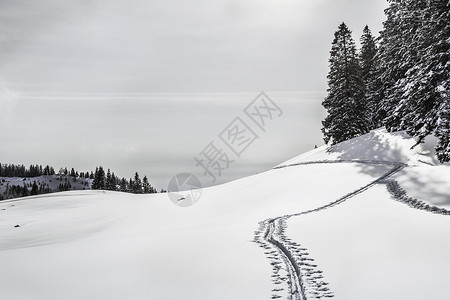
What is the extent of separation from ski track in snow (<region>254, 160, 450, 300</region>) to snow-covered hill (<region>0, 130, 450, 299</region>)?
1.2 inches

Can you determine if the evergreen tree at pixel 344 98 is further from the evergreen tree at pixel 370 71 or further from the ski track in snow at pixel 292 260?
the ski track in snow at pixel 292 260

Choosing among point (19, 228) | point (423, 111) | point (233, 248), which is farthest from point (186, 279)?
point (19, 228)

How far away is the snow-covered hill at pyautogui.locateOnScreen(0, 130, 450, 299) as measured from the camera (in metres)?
7.25

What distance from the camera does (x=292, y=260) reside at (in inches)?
360

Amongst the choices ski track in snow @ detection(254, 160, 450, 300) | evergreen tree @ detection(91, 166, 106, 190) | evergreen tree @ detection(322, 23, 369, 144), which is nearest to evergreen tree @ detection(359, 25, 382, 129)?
evergreen tree @ detection(322, 23, 369, 144)

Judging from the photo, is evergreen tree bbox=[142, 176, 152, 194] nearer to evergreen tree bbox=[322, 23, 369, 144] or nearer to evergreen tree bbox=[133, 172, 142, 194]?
evergreen tree bbox=[133, 172, 142, 194]

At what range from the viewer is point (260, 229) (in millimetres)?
13781

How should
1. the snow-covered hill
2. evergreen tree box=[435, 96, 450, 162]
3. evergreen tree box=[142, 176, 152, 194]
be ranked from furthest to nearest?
evergreen tree box=[142, 176, 152, 194], evergreen tree box=[435, 96, 450, 162], the snow-covered hill

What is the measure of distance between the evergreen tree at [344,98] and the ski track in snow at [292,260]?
18.9 metres

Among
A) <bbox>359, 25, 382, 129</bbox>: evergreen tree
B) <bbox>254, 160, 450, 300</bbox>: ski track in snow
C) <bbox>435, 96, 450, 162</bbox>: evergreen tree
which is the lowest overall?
<bbox>254, 160, 450, 300</bbox>: ski track in snow

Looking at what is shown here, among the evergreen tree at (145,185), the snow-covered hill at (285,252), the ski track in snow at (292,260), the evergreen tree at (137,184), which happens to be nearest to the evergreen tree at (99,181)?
the evergreen tree at (137,184)

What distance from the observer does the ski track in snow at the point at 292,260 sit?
7.04 m

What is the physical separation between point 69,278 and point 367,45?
156ft

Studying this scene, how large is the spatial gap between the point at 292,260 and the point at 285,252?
2.72 feet
